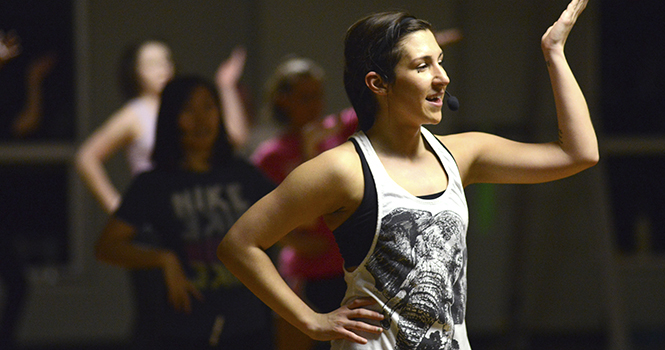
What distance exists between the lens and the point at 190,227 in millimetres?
2469

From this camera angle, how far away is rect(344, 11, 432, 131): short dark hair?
1.51 metres

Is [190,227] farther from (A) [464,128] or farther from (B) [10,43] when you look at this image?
(B) [10,43]

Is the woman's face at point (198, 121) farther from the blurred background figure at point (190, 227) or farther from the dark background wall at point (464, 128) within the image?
the dark background wall at point (464, 128)

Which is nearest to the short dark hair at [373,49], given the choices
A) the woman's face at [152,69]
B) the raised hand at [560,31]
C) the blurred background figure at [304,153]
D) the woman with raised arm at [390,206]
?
the woman with raised arm at [390,206]

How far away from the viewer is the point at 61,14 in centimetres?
495

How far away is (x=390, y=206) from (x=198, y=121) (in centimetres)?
Result: 122

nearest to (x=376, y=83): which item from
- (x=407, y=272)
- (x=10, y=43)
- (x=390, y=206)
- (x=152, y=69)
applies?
(x=390, y=206)

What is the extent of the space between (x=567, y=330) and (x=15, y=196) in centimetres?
391

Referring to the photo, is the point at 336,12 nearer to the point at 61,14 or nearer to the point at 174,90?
the point at 61,14

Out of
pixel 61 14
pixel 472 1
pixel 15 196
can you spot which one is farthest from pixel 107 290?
pixel 472 1

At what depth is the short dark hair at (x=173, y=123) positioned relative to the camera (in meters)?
2.52

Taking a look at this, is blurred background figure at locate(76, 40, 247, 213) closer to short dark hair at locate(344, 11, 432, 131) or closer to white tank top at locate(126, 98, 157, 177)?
white tank top at locate(126, 98, 157, 177)

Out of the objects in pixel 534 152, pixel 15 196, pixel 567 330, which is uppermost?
pixel 534 152

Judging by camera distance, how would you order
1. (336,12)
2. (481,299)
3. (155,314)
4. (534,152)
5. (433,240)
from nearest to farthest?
(433,240), (534,152), (155,314), (336,12), (481,299)
